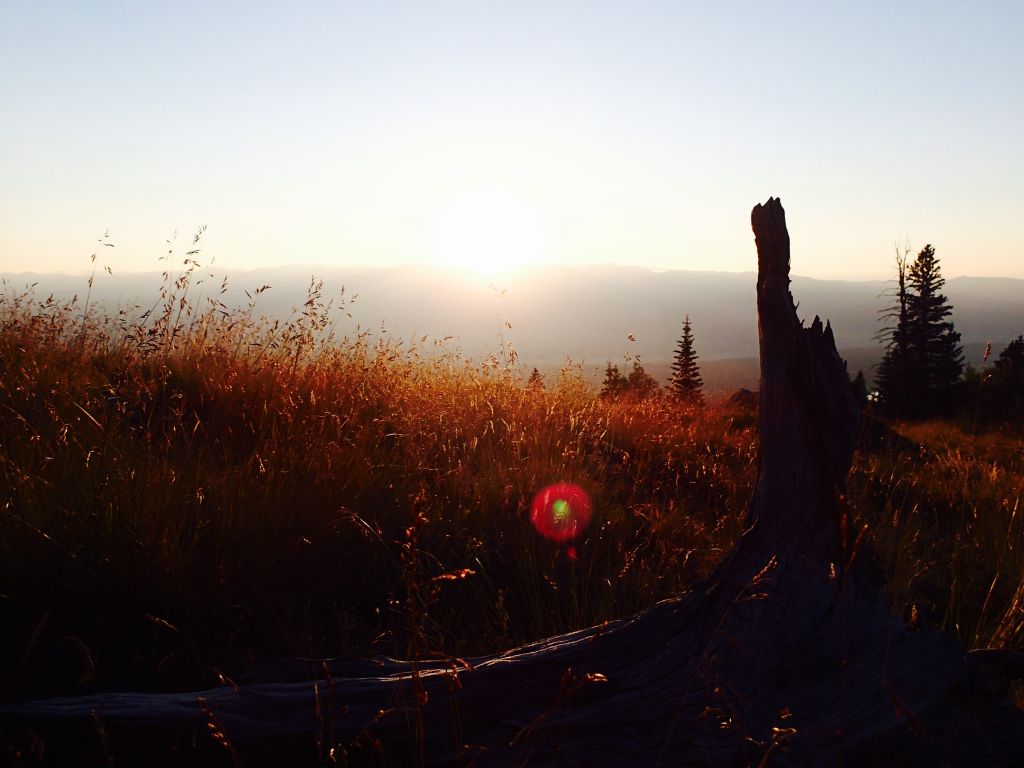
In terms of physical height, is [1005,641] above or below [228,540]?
below

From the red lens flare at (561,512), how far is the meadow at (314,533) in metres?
0.06

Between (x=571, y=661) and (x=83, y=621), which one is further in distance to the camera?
(x=83, y=621)

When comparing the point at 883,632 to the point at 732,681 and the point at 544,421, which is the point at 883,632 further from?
the point at 544,421

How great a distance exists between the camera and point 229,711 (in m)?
1.90

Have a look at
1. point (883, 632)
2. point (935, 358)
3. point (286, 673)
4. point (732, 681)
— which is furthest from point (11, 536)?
point (935, 358)

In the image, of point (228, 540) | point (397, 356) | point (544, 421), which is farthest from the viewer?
point (397, 356)

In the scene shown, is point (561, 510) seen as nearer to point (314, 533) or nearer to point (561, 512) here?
point (561, 512)

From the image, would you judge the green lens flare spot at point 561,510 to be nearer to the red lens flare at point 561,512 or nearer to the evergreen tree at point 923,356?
the red lens flare at point 561,512

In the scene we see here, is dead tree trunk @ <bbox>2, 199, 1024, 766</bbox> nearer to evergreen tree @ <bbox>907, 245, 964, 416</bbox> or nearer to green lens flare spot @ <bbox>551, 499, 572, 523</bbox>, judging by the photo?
green lens flare spot @ <bbox>551, 499, 572, 523</bbox>

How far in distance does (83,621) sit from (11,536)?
42 centimetres

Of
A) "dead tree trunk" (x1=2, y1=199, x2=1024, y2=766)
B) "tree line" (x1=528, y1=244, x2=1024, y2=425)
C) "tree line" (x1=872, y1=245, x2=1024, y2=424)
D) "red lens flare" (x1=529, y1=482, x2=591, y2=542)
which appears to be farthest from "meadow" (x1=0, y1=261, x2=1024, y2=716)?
"tree line" (x1=872, y1=245, x2=1024, y2=424)

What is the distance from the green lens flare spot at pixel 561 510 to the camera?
3.83 metres

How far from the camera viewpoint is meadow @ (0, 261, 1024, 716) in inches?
102

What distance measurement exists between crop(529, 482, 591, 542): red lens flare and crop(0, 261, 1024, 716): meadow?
6 cm
